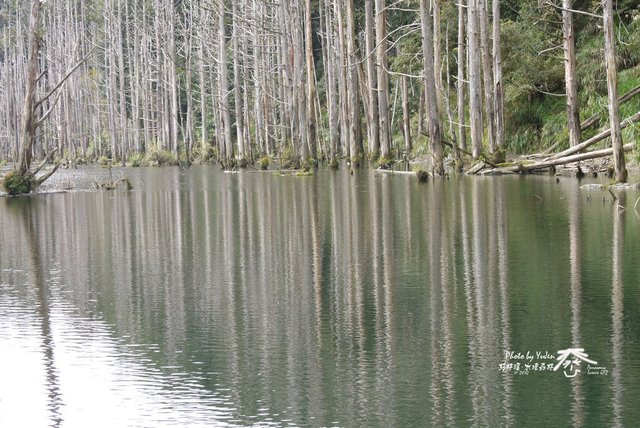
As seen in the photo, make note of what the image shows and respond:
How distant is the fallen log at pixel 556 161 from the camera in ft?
72.2

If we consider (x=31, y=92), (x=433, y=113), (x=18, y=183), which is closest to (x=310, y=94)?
(x=433, y=113)

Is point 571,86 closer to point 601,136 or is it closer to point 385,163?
point 601,136

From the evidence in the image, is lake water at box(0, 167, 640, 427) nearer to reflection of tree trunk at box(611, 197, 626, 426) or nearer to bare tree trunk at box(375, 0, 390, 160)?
reflection of tree trunk at box(611, 197, 626, 426)

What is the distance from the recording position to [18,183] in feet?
97.6

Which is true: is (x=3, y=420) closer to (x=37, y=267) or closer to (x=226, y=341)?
(x=226, y=341)

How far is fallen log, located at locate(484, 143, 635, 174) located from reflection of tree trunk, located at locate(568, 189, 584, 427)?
2.82 m

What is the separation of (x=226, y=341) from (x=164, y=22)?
5735 cm

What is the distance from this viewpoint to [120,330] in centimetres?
930

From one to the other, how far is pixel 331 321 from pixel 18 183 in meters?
22.4

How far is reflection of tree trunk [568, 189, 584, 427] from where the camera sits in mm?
6543

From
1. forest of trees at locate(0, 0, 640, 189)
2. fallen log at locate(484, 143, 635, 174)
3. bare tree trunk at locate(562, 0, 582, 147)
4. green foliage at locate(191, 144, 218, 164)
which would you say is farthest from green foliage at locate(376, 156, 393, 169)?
green foliage at locate(191, 144, 218, 164)

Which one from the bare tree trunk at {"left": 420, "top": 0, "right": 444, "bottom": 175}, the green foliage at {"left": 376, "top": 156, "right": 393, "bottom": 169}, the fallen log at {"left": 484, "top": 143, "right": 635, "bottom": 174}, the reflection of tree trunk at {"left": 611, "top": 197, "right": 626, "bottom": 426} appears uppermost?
the bare tree trunk at {"left": 420, "top": 0, "right": 444, "bottom": 175}

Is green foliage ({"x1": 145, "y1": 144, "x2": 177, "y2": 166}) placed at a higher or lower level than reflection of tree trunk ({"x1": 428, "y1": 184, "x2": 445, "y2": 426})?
higher

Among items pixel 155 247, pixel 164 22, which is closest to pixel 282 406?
pixel 155 247
